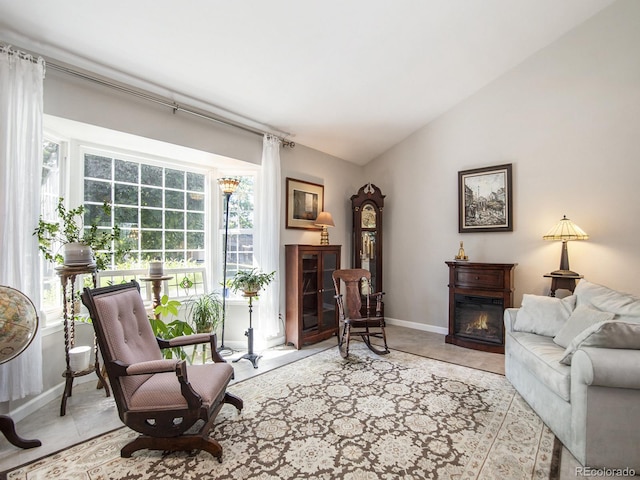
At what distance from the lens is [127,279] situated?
321cm

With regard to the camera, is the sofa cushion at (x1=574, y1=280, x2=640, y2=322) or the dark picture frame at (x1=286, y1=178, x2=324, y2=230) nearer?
the sofa cushion at (x1=574, y1=280, x2=640, y2=322)

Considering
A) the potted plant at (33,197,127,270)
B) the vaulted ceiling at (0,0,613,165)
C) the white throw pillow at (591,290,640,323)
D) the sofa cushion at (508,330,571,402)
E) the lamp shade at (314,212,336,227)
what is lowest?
the sofa cushion at (508,330,571,402)

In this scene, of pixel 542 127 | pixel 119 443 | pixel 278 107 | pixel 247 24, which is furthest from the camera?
pixel 542 127

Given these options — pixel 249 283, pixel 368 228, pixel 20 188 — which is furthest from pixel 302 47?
pixel 368 228

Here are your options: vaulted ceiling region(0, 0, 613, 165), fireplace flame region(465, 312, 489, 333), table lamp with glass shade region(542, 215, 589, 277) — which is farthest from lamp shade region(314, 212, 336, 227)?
table lamp with glass shade region(542, 215, 589, 277)

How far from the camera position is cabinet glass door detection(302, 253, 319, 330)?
3.94m

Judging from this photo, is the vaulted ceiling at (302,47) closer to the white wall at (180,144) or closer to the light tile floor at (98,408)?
the white wall at (180,144)

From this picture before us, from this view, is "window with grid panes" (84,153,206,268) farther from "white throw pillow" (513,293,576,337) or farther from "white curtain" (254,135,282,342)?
"white throw pillow" (513,293,576,337)

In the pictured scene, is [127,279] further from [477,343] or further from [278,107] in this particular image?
[477,343]

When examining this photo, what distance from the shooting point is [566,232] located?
10.9ft

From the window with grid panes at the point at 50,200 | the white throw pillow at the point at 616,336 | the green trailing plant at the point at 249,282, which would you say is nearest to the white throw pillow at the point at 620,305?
the white throw pillow at the point at 616,336

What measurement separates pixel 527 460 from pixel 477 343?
6.94 ft

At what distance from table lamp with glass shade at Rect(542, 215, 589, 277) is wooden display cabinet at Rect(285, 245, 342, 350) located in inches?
101

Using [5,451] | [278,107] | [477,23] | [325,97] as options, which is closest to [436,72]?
[477,23]
